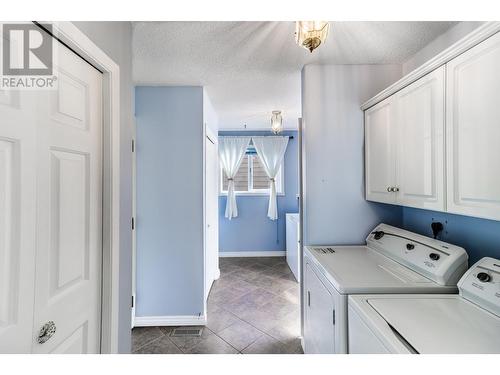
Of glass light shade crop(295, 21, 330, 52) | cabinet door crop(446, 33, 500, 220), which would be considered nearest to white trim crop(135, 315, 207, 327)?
cabinet door crop(446, 33, 500, 220)

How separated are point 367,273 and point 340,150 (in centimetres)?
106

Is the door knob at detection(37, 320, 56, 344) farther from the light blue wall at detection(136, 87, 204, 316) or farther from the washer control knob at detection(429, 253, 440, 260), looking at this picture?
the washer control knob at detection(429, 253, 440, 260)

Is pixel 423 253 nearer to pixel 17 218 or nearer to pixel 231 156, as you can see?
pixel 17 218

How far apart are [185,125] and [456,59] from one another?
2.14 metres

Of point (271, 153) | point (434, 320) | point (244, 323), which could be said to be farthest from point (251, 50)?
point (271, 153)

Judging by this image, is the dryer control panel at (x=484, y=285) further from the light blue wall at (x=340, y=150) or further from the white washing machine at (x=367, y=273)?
the light blue wall at (x=340, y=150)

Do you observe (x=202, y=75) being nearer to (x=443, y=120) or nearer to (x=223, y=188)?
(x=443, y=120)

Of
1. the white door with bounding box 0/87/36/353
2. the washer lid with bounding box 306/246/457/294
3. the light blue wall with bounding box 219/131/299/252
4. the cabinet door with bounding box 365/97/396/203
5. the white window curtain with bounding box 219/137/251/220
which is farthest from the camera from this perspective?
the light blue wall with bounding box 219/131/299/252

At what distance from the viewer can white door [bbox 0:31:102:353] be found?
74 cm

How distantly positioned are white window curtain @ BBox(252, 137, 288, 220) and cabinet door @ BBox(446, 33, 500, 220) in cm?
332

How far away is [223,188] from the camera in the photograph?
4.66 metres

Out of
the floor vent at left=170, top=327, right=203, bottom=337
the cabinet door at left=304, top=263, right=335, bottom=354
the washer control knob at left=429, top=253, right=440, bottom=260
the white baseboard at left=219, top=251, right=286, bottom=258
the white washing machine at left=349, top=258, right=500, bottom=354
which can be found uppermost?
the washer control knob at left=429, top=253, right=440, bottom=260
